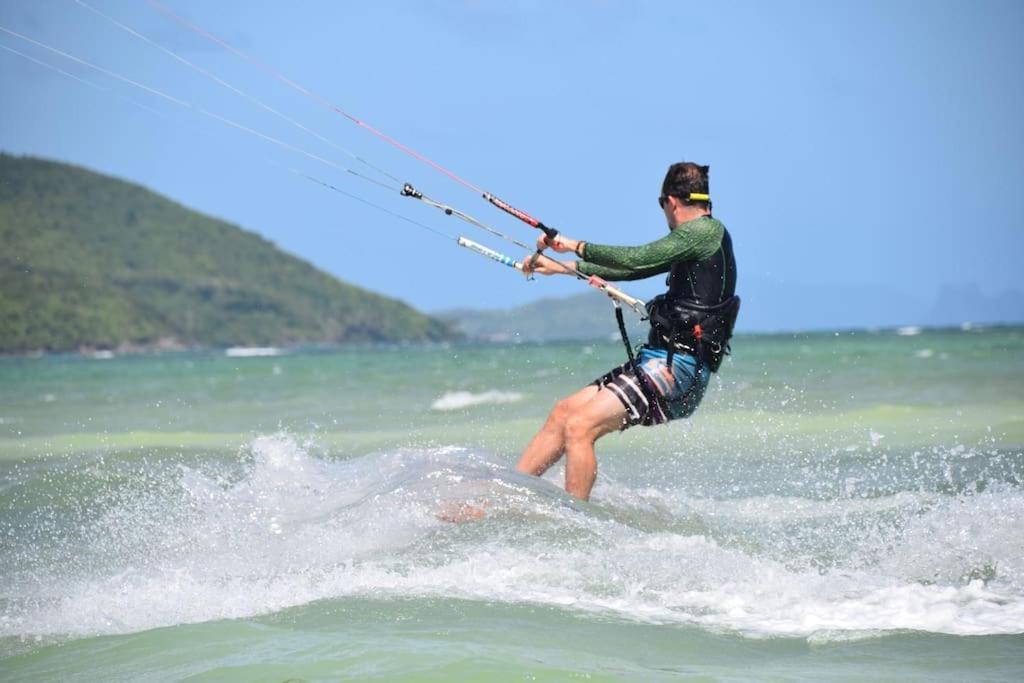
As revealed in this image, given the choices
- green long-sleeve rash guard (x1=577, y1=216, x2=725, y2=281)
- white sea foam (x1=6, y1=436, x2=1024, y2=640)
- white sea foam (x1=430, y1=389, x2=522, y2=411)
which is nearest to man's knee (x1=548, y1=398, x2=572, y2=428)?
white sea foam (x1=6, y1=436, x2=1024, y2=640)

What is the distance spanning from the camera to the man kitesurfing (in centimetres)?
663

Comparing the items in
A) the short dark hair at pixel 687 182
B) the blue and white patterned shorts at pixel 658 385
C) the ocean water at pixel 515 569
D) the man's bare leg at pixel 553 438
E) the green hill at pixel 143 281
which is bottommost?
the green hill at pixel 143 281

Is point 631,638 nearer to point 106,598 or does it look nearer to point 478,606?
point 478,606

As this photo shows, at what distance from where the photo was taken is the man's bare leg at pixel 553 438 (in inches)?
273

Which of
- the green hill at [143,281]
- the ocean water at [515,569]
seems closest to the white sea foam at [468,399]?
the ocean water at [515,569]

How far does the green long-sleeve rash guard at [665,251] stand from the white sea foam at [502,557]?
1.32 metres

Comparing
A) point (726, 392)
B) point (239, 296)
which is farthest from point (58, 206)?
point (726, 392)

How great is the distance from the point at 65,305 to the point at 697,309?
148 m

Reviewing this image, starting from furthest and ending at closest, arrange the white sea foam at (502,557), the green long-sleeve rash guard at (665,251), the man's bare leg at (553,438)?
the man's bare leg at (553,438) < the green long-sleeve rash guard at (665,251) < the white sea foam at (502,557)

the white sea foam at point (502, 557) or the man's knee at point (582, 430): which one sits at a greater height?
the man's knee at point (582, 430)

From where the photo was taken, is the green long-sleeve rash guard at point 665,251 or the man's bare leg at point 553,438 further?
the man's bare leg at point 553,438

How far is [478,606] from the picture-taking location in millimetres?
5227

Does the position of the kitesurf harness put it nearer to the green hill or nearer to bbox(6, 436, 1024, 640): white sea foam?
bbox(6, 436, 1024, 640): white sea foam

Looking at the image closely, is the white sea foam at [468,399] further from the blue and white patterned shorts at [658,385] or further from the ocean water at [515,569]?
the blue and white patterned shorts at [658,385]
